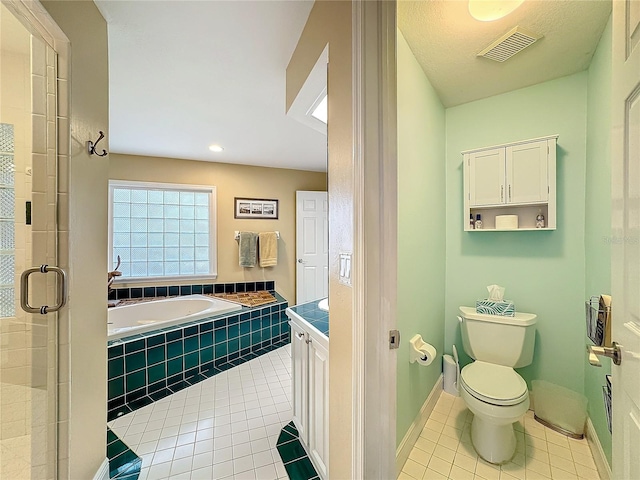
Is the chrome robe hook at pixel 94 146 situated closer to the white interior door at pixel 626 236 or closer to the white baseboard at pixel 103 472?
the white baseboard at pixel 103 472

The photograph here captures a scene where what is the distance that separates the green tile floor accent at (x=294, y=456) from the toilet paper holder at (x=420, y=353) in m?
0.79

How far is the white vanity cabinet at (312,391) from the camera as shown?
1.25 meters

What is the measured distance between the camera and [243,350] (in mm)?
2910

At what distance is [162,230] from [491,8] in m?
3.88

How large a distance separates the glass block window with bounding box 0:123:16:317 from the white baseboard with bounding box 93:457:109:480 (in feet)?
3.00

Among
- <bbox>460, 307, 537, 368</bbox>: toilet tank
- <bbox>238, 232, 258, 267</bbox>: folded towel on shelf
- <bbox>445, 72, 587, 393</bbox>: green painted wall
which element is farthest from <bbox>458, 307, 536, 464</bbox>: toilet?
<bbox>238, 232, 258, 267</bbox>: folded towel on shelf

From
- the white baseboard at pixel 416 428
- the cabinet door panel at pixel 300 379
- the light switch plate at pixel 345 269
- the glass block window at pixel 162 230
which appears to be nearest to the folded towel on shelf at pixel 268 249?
Answer: the glass block window at pixel 162 230

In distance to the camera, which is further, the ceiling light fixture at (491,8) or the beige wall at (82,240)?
the ceiling light fixture at (491,8)

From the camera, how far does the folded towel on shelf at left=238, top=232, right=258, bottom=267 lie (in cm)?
383

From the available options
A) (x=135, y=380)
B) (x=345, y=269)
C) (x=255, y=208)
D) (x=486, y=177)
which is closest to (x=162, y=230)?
(x=255, y=208)

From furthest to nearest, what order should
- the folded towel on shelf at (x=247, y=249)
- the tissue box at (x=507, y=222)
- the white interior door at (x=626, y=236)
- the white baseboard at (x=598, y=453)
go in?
the folded towel on shelf at (x=247, y=249) < the tissue box at (x=507, y=222) < the white baseboard at (x=598, y=453) < the white interior door at (x=626, y=236)

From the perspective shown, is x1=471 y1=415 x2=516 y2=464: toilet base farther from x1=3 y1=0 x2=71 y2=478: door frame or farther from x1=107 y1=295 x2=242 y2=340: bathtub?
x1=107 y1=295 x2=242 y2=340: bathtub

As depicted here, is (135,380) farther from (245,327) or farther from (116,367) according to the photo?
(245,327)

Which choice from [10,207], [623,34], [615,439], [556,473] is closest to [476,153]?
[623,34]
